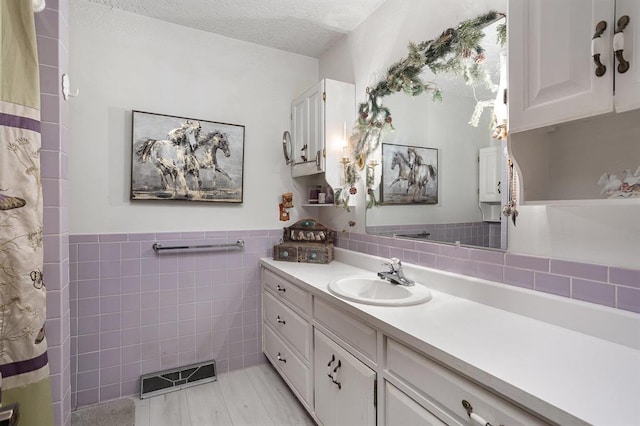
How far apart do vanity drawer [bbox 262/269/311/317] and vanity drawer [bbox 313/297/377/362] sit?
11cm

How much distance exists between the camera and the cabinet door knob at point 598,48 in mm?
774

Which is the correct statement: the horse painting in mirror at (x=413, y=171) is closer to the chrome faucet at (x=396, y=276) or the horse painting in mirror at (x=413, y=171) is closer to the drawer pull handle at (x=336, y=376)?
the chrome faucet at (x=396, y=276)

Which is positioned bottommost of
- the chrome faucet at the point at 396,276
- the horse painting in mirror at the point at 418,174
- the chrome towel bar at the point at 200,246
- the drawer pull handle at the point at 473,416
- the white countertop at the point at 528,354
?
the drawer pull handle at the point at 473,416

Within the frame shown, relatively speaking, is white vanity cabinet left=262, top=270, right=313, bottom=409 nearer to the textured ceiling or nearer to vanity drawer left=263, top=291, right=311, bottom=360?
vanity drawer left=263, top=291, right=311, bottom=360

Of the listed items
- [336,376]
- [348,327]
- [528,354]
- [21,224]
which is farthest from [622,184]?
[21,224]

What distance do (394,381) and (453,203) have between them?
897 millimetres

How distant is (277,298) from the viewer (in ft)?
6.95

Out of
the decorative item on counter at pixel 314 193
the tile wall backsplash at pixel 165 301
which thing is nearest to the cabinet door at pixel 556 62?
the tile wall backsplash at pixel 165 301

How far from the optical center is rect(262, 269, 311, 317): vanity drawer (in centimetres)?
171

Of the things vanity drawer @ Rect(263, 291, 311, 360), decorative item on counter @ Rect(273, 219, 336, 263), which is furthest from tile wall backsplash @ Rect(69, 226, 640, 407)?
vanity drawer @ Rect(263, 291, 311, 360)

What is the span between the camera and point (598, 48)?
30.5 inches

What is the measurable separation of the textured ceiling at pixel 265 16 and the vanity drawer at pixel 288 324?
191 centimetres

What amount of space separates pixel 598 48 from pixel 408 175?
1.05 m

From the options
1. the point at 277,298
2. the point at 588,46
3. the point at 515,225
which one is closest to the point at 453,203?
the point at 515,225
